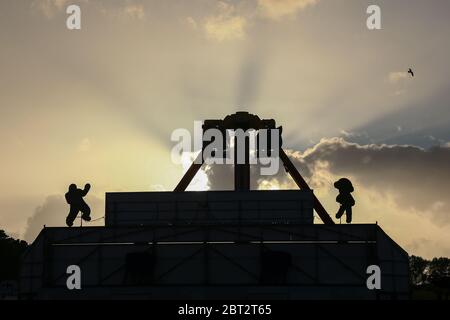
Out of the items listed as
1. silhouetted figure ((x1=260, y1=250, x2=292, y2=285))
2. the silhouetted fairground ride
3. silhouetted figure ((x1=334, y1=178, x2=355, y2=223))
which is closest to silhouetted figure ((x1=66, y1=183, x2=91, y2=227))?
the silhouetted fairground ride

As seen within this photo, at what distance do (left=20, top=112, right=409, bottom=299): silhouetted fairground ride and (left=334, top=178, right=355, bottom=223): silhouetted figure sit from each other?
3.81 m

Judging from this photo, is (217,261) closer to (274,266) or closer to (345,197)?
(274,266)

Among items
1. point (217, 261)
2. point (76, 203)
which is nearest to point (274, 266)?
point (217, 261)

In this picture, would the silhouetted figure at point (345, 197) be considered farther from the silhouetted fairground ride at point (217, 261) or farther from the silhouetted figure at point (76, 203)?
the silhouetted figure at point (76, 203)

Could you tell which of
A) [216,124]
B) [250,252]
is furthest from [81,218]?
[216,124]

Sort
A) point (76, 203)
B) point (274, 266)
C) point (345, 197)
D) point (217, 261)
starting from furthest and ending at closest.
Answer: point (76, 203), point (345, 197), point (217, 261), point (274, 266)

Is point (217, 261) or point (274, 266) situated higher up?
point (217, 261)

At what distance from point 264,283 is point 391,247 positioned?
7189mm

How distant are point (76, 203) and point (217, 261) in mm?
10606

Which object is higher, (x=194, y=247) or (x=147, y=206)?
(x=147, y=206)

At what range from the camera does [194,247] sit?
39.0 m

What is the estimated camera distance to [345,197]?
4216 cm
